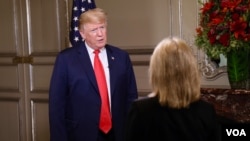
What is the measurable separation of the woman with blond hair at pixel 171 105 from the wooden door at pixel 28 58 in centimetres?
283

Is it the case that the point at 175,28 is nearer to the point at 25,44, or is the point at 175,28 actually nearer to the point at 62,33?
the point at 62,33

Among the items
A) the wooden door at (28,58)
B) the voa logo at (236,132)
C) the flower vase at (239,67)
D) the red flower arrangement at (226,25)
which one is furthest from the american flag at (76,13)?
the voa logo at (236,132)

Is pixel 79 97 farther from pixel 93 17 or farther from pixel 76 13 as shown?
pixel 76 13

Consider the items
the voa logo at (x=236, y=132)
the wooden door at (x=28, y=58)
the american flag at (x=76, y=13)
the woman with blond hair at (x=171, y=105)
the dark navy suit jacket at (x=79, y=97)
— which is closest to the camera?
the woman with blond hair at (x=171, y=105)

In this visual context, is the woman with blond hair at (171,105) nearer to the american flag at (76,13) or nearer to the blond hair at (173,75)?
the blond hair at (173,75)

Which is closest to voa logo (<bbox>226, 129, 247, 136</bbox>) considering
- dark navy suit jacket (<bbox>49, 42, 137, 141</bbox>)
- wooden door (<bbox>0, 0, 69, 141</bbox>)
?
dark navy suit jacket (<bbox>49, 42, 137, 141</bbox>)

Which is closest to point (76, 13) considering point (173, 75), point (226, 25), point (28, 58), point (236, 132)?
point (28, 58)

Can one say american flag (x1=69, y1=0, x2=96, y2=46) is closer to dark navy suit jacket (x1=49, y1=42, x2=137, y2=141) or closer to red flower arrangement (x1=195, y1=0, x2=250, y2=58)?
dark navy suit jacket (x1=49, y1=42, x2=137, y2=141)

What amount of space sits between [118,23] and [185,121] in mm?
2553

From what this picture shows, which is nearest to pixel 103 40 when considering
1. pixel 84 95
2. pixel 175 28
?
pixel 84 95

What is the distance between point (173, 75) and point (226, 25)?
112 centimetres

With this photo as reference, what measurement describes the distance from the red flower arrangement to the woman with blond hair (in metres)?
1.04

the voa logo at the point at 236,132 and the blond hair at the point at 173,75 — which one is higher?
the blond hair at the point at 173,75

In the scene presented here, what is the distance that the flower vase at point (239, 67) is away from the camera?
113 inches
